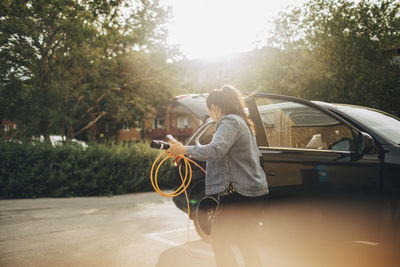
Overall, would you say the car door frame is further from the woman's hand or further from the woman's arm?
the woman's hand

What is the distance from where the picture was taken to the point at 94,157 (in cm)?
1064

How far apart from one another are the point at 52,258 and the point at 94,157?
252 inches

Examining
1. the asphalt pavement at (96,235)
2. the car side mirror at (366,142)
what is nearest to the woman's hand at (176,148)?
the asphalt pavement at (96,235)

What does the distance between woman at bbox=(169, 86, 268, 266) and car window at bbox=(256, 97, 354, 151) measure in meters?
1.74

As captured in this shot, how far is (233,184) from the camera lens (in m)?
2.82

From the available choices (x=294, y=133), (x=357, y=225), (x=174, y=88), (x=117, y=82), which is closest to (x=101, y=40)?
(x=117, y=82)

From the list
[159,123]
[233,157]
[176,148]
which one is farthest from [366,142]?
[159,123]

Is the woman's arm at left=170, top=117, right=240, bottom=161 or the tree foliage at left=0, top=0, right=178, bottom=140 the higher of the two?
the tree foliage at left=0, top=0, right=178, bottom=140

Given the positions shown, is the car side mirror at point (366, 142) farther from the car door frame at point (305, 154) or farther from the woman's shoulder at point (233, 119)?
the woman's shoulder at point (233, 119)

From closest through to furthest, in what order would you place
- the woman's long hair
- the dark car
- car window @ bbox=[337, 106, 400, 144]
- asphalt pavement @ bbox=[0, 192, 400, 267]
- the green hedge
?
the woman's long hair → the dark car → asphalt pavement @ bbox=[0, 192, 400, 267] → car window @ bbox=[337, 106, 400, 144] → the green hedge

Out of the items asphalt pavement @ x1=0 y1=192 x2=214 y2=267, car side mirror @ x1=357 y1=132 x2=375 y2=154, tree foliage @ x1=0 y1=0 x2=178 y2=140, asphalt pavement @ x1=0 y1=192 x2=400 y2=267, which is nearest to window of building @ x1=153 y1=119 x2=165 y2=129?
tree foliage @ x1=0 y1=0 x2=178 y2=140

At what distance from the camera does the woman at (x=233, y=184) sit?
110 inches

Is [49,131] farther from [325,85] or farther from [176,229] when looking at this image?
[176,229]

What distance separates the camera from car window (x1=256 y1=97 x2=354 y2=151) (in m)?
4.61
